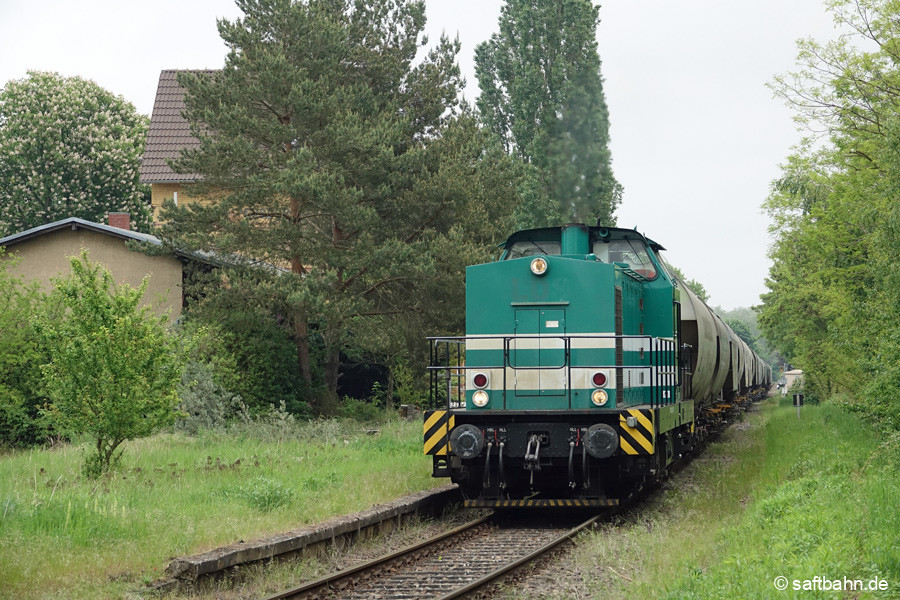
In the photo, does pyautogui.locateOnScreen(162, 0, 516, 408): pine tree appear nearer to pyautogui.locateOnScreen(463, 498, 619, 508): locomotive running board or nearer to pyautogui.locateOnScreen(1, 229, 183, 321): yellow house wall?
pyautogui.locateOnScreen(1, 229, 183, 321): yellow house wall

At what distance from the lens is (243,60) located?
77.0 ft

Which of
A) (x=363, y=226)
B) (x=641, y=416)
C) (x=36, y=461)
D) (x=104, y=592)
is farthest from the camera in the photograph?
(x=363, y=226)

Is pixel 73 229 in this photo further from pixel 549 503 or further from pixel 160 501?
pixel 549 503

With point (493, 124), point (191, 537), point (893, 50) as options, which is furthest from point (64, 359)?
point (493, 124)

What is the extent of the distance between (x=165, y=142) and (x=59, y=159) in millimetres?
12339

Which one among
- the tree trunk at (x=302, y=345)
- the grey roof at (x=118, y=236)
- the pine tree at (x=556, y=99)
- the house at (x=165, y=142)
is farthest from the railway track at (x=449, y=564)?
the house at (x=165, y=142)

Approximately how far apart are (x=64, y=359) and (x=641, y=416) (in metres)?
7.18

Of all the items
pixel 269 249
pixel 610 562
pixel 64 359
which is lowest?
pixel 610 562

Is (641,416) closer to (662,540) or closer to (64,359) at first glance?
(662,540)

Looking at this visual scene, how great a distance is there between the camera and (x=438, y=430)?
441 inches

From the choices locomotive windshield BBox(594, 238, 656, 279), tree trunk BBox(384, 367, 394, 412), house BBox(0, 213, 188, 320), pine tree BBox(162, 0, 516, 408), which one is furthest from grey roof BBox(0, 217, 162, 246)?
locomotive windshield BBox(594, 238, 656, 279)

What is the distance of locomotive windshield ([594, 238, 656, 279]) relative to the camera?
12.9m

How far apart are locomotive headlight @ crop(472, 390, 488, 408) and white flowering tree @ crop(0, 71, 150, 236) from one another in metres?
41.5

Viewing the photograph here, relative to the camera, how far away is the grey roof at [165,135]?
125ft
